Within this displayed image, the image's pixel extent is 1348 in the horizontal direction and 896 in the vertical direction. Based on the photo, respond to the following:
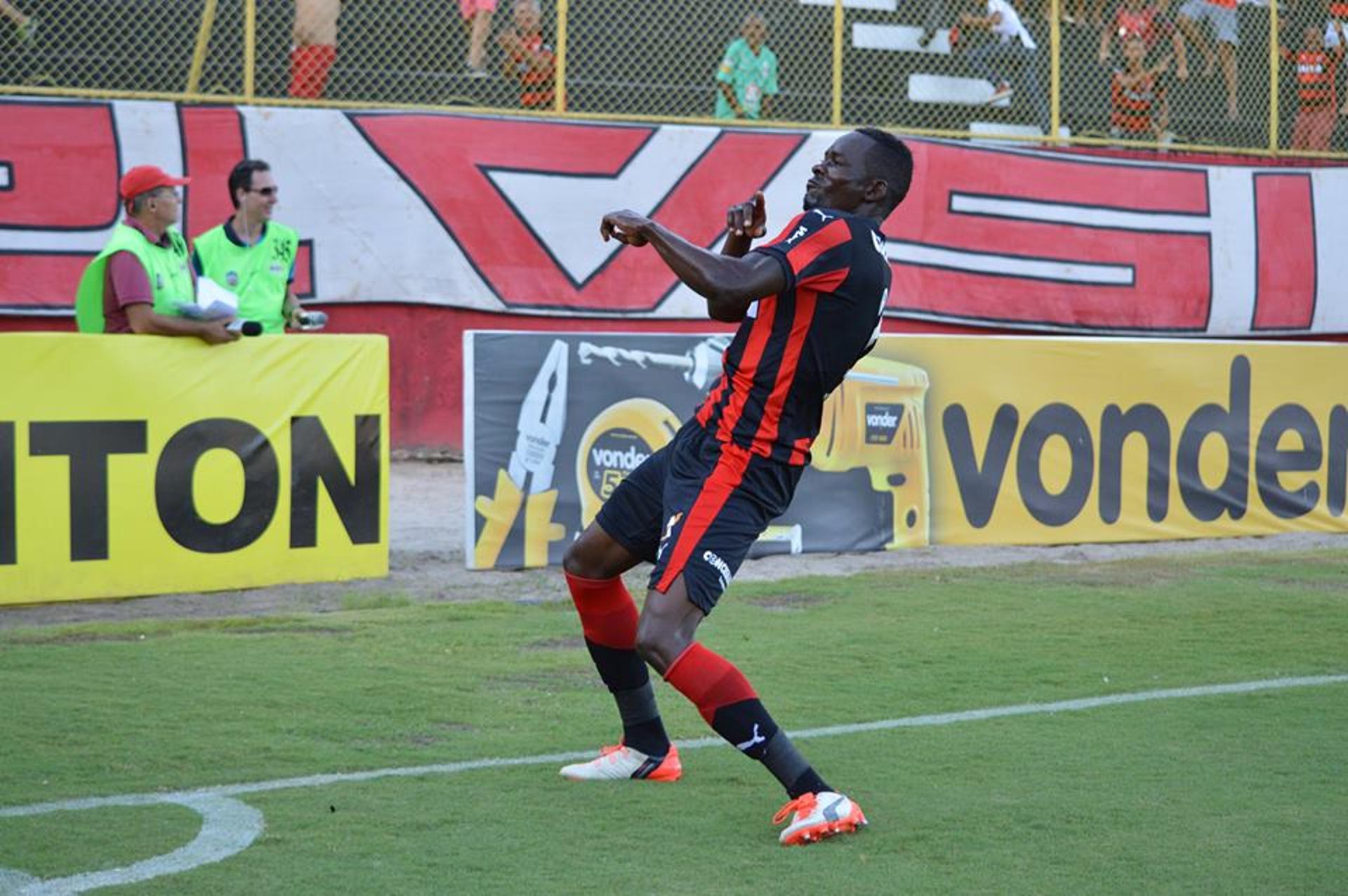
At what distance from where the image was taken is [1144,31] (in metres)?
17.0

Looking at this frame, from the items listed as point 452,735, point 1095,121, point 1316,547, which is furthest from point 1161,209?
point 452,735

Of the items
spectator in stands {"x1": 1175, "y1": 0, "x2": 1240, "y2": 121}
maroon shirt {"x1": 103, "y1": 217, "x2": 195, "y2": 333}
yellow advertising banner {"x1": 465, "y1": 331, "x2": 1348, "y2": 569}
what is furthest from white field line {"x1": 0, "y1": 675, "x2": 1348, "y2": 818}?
spectator in stands {"x1": 1175, "y1": 0, "x2": 1240, "y2": 121}

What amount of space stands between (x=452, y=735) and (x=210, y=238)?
4665mm

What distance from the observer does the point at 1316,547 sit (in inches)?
466

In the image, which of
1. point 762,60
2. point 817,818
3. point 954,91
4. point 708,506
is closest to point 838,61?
point 762,60

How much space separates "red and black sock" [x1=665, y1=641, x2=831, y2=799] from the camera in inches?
203

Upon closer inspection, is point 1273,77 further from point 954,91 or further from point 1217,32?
point 954,91

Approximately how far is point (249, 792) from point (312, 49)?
9732 mm

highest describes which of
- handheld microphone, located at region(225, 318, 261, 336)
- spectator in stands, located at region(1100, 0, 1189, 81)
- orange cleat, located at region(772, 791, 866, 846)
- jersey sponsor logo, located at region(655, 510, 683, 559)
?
spectator in stands, located at region(1100, 0, 1189, 81)

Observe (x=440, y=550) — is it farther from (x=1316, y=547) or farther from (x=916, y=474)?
(x=1316, y=547)

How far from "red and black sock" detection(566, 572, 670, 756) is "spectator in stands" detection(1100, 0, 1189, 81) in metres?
12.3

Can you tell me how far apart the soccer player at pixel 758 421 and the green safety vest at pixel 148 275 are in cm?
453

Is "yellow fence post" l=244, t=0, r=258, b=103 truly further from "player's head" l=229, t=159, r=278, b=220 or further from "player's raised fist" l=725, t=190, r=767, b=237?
"player's raised fist" l=725, t=190, r=767, b=237

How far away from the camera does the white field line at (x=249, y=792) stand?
4.70 metres
